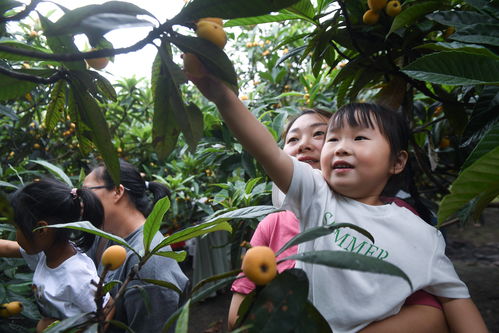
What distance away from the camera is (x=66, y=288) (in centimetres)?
126

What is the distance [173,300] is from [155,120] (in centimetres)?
89

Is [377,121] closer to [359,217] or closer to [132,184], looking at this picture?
[359,217]

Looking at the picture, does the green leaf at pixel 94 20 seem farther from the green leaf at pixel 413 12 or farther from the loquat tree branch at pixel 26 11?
the green leaf at pixel 413 12

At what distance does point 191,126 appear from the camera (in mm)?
581

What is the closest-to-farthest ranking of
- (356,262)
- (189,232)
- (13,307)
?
(356,262) → (189,232) → (13,307)

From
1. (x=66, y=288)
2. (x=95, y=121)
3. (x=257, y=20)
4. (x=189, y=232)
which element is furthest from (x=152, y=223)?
(x=66, y=288)

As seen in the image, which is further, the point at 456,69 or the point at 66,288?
the point at 66,288

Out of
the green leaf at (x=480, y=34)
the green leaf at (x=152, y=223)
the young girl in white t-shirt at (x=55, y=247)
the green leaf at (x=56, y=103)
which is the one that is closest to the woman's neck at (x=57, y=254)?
the young girl in white t-shirt at (x=55, y=247)

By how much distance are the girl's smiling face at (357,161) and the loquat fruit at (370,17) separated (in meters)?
0.33

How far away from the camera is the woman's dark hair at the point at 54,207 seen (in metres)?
1.30

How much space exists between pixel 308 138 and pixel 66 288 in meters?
0.96

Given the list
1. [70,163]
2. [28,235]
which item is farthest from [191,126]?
[70,163]

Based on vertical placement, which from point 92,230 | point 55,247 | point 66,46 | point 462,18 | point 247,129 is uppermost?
point 66,46

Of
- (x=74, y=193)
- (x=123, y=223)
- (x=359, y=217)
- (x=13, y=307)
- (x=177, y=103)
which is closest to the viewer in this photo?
(x=177, y=103)
